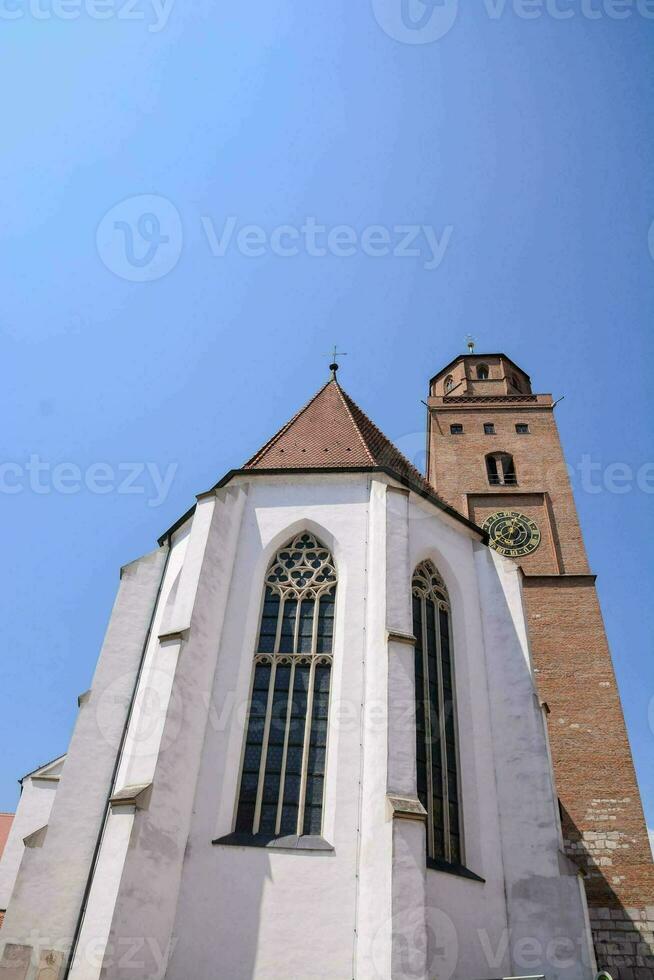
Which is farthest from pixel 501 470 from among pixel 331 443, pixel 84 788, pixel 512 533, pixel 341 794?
pixel 84 788

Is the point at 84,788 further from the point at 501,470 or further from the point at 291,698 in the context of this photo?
the point at 501,470

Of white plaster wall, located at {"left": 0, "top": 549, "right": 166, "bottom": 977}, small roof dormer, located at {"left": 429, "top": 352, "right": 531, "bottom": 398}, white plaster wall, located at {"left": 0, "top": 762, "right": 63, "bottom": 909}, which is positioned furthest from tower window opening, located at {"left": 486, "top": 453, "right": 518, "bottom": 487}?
white plaster wall, located at {"left": 0, "top": 762, "right": 63, "bottom": 909}

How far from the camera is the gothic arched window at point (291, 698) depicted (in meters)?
9.55

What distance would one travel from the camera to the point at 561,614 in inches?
717

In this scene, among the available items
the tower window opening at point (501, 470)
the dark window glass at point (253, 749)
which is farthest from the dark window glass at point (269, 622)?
the tower window opening at point (501, 470)

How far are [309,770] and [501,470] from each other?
15375 millimetres

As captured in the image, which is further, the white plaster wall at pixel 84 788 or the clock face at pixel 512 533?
the clock face at pixel 512 533

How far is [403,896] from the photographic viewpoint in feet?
26.7

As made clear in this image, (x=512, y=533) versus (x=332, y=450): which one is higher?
(x=512, y=533)

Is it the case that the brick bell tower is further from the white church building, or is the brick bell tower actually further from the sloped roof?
the sloped roof

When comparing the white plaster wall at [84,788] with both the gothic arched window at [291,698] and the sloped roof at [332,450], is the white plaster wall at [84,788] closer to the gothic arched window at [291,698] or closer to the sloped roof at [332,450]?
the sloped roof at [332,450]

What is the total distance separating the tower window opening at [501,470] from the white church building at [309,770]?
9.29 metres

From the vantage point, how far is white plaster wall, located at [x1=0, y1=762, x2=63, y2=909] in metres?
16.4

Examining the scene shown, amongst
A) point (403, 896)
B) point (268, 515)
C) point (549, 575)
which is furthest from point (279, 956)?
point (549, 575)
